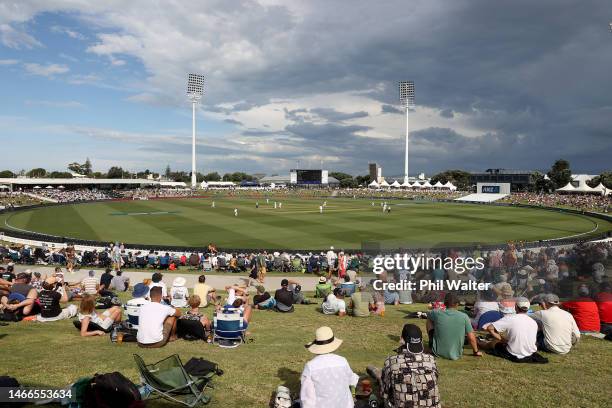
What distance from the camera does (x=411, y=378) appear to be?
17.9 feet

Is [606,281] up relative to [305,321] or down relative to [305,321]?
up

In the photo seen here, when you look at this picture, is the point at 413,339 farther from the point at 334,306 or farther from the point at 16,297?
the point at 16,297

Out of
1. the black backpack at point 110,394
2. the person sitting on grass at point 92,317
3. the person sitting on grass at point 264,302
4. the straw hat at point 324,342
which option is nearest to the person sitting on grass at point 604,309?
the straw hat at point 324,342

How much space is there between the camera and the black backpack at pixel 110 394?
5.46 m

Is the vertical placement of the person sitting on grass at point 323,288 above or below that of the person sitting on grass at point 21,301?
below

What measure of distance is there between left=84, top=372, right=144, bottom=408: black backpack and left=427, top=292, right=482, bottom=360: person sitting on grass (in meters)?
5.25

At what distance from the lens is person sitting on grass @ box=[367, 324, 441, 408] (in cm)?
543

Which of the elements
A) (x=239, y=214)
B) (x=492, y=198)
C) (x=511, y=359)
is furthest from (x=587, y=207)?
(x=511, y=359)

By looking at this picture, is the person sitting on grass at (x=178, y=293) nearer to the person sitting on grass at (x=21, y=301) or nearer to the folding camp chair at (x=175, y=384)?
the person sitting on grass at (x=21, y=301)

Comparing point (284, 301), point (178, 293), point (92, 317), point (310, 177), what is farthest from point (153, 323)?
point (310, 177)

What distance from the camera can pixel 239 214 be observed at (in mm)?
64250

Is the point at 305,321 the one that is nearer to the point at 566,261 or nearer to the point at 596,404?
the point at 596,404

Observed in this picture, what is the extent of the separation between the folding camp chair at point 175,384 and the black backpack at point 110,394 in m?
0.60

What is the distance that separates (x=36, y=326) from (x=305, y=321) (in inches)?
255
